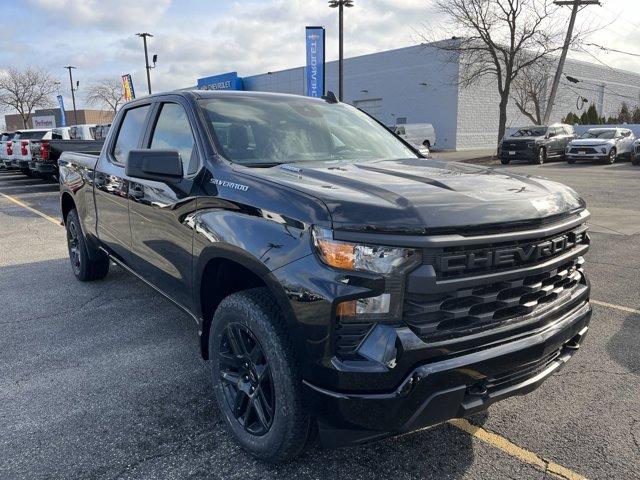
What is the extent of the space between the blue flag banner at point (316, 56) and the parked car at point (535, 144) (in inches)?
367

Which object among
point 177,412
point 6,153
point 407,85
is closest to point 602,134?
point 407,85

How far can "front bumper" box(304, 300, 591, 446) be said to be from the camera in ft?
6.73

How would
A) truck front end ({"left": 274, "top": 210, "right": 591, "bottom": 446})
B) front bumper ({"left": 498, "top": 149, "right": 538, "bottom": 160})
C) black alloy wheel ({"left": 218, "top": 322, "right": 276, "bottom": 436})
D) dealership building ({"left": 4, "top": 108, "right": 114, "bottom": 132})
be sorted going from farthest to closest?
dealership building ({"left": 4, "top": 108, "right": 114, "bottom": 132})
front bumper ({"left": 498, "top": 149, "right": 538, "bottom": 160})
black alloy wheel ({"left": 218, "top": 322, "right": 276, "bottom": 436})
truck front end ({"left": 274, "top": 210, "right": 591, "bottom": 446})

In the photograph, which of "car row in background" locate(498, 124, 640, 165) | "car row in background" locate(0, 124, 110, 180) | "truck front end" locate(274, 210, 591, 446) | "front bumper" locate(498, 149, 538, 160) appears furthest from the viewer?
"front bumper" locate(498, 149, 538, 160)

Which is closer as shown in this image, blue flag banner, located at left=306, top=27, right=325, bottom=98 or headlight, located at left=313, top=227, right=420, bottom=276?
headlight, located at left=313, top=227, right=420, bottom=276

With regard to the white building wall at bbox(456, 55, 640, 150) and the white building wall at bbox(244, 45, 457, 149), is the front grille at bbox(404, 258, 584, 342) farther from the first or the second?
the white building wall at bbox(456, 55, 640, 150)

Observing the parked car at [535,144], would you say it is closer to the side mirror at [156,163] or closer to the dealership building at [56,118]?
the side mirror at [156,163]

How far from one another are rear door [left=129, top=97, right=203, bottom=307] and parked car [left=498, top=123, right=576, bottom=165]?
75.0ft

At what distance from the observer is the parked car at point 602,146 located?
23.0m

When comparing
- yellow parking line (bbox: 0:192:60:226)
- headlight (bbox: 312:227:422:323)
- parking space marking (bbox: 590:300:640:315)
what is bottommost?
yellow parking line (bbox: 0:192:60:226)

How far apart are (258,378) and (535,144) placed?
24082mm

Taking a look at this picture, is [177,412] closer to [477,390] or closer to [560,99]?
[477,390]

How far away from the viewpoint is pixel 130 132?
14.0 ft

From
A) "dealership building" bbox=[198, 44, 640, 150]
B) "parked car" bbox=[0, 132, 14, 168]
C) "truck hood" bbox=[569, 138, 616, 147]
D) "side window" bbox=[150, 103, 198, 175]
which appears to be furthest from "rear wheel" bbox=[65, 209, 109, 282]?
"dealership building" bbox=[198, 44, 640, 150]
